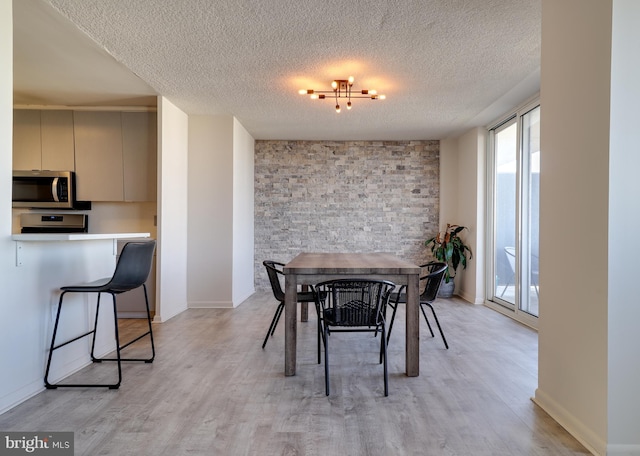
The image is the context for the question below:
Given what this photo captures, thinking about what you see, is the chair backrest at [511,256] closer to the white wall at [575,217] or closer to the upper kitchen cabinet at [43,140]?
the white wall at [575,217]

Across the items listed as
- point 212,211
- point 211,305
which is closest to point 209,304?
point 211,305

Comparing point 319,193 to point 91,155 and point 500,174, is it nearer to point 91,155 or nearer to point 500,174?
point 500,174

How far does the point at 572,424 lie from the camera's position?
184 cm

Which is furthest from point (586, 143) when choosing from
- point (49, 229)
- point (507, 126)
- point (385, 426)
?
point (49, 229)

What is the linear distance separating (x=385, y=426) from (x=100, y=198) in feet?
13.6

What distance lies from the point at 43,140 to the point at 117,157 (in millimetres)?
923

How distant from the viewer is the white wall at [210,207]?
4789mm

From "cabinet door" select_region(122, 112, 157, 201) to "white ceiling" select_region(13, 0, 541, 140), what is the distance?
261 millimetres

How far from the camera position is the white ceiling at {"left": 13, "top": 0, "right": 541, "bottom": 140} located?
95.5 inches

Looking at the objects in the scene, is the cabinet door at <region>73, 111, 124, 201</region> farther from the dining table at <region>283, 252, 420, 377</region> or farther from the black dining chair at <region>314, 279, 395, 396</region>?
the black dining chair at <region>314, 279, 395, 396</region>

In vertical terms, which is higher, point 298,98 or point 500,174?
point 298,98

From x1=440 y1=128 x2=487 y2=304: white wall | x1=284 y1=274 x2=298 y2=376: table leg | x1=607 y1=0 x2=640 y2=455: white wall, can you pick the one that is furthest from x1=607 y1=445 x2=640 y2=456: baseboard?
x1=440 y1=128 x2=487 y2=304: white wall

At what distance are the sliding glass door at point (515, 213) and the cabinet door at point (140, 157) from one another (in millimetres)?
4344

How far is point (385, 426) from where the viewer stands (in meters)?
1.90
